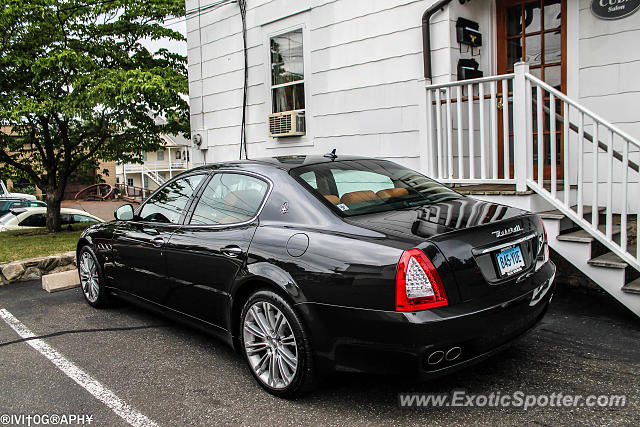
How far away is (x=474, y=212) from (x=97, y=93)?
26.9 feet

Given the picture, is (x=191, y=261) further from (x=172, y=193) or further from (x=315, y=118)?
(x=315, y=118)

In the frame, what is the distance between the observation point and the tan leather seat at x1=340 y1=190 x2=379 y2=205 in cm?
345

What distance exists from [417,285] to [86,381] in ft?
7.77

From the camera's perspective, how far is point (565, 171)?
183 inches

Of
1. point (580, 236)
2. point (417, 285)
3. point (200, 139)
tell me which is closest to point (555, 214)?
point (580, 236)

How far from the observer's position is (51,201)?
41.6 ft

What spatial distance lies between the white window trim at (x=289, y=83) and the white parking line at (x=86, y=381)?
4404 millimetres

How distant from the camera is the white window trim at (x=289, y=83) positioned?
25.4 ft

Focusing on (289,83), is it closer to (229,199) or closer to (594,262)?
(229,199)

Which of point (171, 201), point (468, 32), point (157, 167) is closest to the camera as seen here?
point (171, 201)

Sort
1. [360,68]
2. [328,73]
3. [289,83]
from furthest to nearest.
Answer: [289,83], [328,73], [360,68]

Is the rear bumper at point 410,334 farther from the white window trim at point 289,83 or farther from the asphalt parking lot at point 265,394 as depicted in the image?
the white window trim at point 289,83

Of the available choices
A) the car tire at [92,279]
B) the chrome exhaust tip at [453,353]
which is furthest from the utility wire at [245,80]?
the chrome exhaust tip at [453,353]

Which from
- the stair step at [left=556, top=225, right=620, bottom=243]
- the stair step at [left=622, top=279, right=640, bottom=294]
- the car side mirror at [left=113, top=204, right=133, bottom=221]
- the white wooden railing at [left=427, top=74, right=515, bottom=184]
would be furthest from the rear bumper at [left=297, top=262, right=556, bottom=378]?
the car side mirror at [left=113, top=204, right=133, bottom=221]
